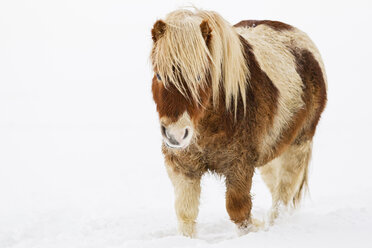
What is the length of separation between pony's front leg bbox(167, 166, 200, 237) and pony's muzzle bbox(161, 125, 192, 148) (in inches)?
31.1

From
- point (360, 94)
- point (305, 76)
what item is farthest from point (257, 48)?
point (360, 94)

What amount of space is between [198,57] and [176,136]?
571mm

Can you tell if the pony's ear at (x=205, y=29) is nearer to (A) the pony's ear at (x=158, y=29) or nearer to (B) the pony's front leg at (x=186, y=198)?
(A) the pony's ear at (x=158, y=29)

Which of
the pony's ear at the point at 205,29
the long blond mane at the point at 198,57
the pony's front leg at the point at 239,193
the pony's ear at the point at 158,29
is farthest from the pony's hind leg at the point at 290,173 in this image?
the pony's ear at the point at 158,29

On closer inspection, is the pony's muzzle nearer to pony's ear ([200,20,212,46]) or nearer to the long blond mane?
the long blond mane

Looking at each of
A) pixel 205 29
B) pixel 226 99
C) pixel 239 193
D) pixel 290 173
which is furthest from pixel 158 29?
pixel 290 173

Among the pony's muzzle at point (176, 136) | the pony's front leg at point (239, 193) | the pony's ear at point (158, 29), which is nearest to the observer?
the pony's muzzle at point (176, 136)

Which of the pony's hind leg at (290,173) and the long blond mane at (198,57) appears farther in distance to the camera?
the pony's hind leg at (290,173)

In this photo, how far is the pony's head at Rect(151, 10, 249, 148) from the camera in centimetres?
283

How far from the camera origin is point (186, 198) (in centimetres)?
366

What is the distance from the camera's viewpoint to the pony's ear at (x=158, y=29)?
2.94 m

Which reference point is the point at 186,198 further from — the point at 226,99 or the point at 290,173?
the point at 290,173

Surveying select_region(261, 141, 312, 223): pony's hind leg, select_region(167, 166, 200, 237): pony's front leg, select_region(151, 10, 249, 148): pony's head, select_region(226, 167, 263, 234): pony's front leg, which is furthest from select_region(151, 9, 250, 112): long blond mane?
select_region(261, 141, 312, 223): pony's hind leg

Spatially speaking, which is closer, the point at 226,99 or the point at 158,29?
the point at 158,29
